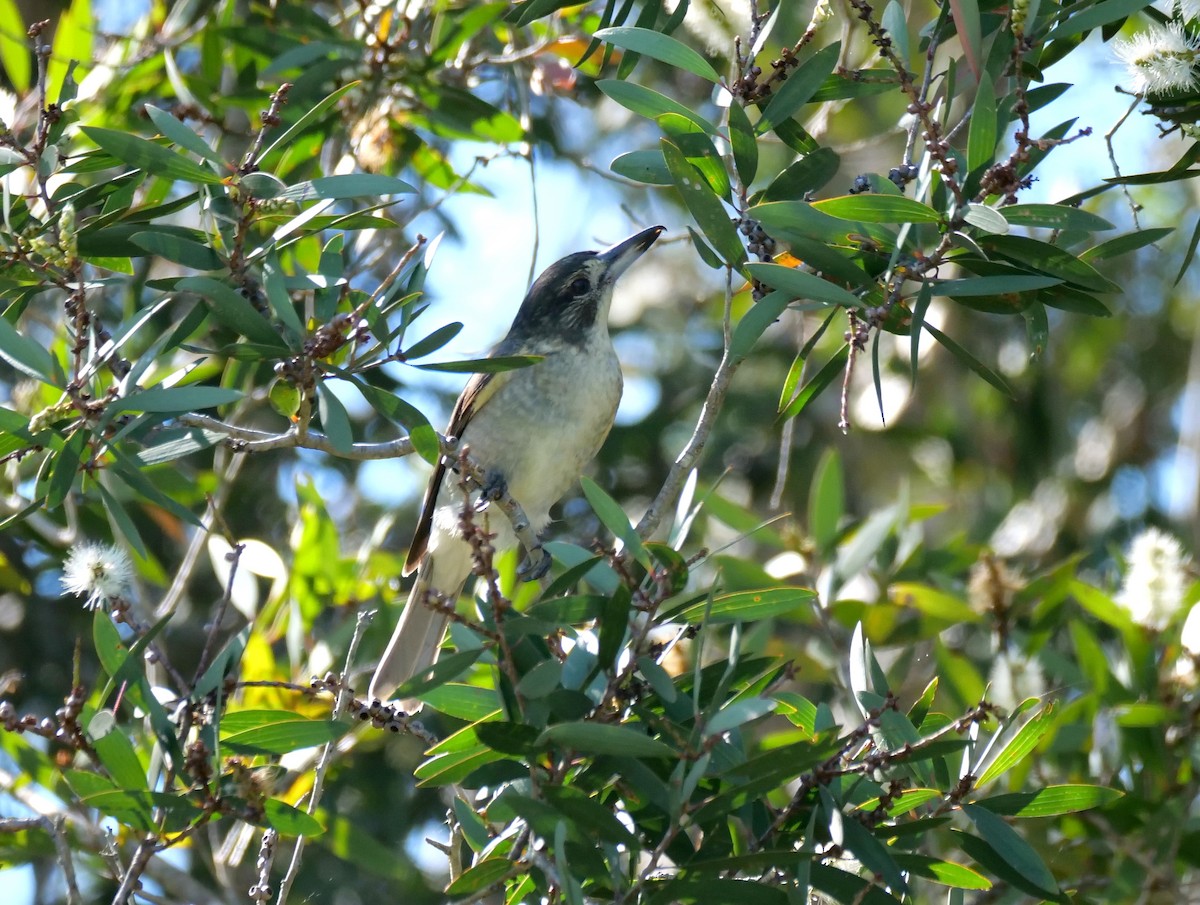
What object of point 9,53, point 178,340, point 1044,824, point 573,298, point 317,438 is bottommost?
point 1044,824

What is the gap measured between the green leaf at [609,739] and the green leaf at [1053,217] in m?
1.13

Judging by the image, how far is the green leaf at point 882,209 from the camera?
7.80 ft

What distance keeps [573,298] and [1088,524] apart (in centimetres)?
350

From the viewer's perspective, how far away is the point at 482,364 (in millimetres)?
2719

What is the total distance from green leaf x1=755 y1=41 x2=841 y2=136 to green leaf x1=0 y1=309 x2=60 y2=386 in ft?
4.84

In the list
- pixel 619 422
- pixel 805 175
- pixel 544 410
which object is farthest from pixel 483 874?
pixel 619 422

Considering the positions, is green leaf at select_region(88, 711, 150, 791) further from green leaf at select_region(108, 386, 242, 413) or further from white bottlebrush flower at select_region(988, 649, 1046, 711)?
white bottlebrush flower at select_region(988, 649, 1046, 711)

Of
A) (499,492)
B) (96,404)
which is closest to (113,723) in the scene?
(96,404)

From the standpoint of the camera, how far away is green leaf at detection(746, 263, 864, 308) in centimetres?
236

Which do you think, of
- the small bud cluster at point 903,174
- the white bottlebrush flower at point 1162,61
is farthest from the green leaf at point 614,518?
the white bottlebrush flower at point 1162,61

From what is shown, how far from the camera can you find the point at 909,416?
7105 millimetres

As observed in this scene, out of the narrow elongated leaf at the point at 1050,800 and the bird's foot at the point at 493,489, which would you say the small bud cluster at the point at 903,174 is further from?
the bird's foot at the point at 493,489

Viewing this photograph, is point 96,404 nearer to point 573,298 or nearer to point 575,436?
point 575,436

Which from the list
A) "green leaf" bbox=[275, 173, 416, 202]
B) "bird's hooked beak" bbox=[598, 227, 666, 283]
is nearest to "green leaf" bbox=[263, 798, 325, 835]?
"green leaf" bbox=[275, 173, 416, 202]
